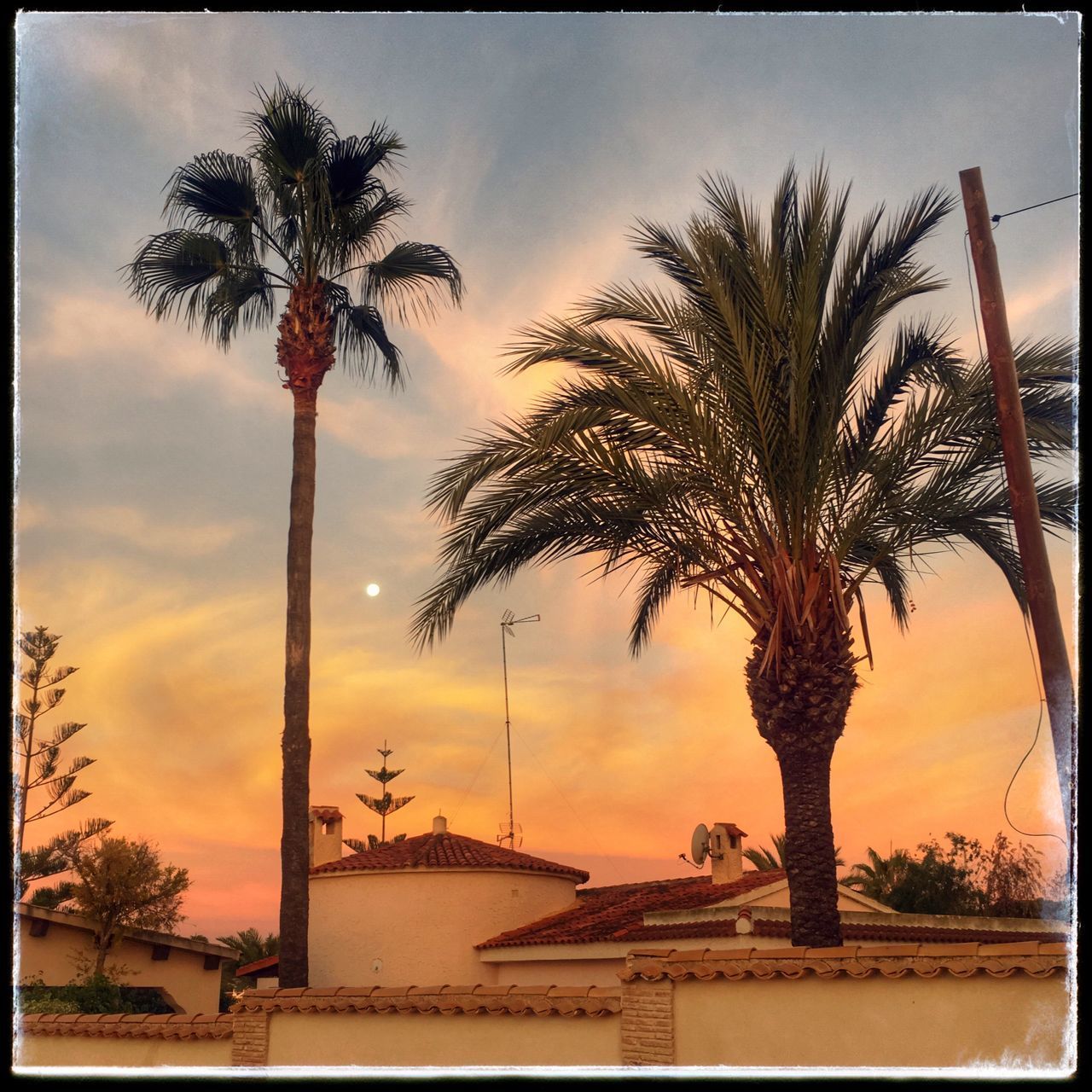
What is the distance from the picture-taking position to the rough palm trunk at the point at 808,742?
36.6 ft

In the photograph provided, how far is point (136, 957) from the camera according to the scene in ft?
75.3

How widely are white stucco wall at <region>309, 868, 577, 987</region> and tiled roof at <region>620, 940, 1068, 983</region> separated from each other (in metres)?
12.6

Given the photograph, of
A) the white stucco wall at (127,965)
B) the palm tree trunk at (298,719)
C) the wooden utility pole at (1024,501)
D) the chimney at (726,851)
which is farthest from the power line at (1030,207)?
the white stucco wall at (127,965)

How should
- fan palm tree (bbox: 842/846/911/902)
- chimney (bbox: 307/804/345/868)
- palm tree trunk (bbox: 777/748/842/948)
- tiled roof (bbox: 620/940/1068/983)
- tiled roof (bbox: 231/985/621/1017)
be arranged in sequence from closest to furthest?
tiled roof (bbox: 620/940/1068/983) → tiled roof (bbox: 231/985/621/1017) → palm tree trunk (bbox: 777/748/842/948) → chimney (bbox: 307/804/345/868) → fan palm tree (bbox: 842/846/911/902)

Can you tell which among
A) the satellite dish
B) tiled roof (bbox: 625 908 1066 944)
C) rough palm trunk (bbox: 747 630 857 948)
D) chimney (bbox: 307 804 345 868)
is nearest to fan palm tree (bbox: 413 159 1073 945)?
rough palm trunk (bbox: 747 630 857 948)

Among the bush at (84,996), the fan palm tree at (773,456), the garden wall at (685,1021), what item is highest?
the fan palm tree at (773,456)

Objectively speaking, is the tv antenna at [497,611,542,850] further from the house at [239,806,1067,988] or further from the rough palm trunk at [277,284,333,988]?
the rough palm trunk at [277,284,333,988]

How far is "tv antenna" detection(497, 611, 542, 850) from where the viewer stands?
76.4 feet

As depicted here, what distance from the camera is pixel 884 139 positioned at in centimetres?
1345

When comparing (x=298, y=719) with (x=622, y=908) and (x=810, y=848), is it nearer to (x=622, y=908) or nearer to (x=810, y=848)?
(x=810, y=848)

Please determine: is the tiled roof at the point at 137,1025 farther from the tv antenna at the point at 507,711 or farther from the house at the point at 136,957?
the tv antenna at the point at 507,711

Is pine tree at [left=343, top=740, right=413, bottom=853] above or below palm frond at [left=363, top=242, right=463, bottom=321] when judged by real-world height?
below

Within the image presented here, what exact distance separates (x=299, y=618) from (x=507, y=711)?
9502 millimetres

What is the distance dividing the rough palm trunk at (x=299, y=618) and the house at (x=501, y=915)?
19.7ft
